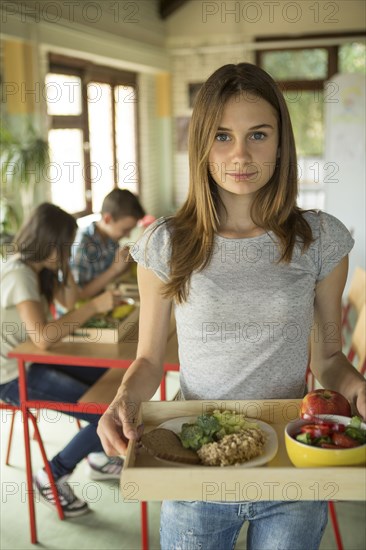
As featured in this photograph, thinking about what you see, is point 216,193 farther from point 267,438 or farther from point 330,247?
point 267,438

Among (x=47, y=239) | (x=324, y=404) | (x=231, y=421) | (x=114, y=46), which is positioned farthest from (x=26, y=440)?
(x=114, y=46)

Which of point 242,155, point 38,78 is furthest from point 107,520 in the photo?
point 38,78

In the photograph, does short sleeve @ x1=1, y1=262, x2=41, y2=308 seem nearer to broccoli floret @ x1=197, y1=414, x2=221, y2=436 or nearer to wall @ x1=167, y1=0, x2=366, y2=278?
broccoli floret @ x1=197, y1=414, x2=221, y2=436

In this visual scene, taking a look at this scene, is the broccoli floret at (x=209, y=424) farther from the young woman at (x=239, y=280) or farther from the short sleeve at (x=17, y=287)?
the short sleeve at (x=17, y=287)

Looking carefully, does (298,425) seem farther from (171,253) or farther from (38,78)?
(38,78)

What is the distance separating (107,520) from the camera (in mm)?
2885

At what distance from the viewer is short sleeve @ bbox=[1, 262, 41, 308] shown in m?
2.78

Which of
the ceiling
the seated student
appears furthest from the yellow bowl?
the ceiling

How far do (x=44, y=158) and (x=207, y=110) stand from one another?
367 centimetres

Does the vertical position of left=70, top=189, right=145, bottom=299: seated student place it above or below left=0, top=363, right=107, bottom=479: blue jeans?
above

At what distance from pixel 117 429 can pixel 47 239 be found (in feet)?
5.70

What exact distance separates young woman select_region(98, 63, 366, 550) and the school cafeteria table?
1009 millimetres

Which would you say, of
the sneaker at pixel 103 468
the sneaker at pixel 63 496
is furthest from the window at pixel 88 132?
the sneaker at pixel 63 496

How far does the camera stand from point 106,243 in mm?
4035
